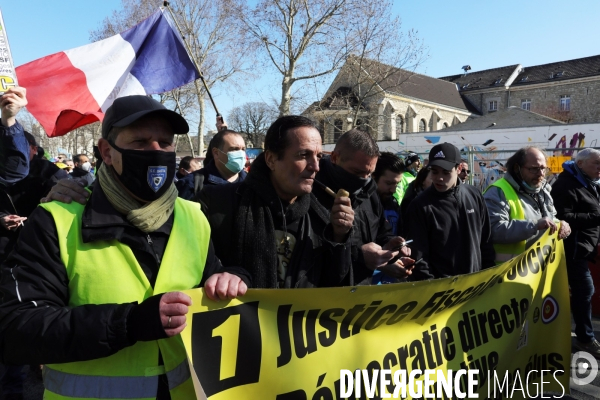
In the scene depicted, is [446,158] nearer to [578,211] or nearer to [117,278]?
[578,211]

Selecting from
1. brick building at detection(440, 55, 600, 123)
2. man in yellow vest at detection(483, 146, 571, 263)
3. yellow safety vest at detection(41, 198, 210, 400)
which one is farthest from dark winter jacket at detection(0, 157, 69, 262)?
Answer: brick building at detection(440, 55, 600, 123)

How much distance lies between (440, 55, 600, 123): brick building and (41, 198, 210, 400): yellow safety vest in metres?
72.2

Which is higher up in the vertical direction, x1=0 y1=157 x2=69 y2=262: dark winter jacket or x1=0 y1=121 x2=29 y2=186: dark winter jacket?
x1=0 y1=121 x2=29 y2=186: dark winter jacket

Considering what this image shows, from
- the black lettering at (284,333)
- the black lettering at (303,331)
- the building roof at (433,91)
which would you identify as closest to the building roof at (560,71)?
the building roof at (433,91)

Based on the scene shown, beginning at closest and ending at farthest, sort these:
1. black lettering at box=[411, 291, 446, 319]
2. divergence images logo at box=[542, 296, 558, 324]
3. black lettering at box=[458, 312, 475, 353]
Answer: black lettering at box=[411, 291, 446, 319] < black lettering at box=[458, 312, 475, 353] < divergence images logo at box=[542, 296, 558, 324]

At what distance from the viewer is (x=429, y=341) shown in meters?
2.49

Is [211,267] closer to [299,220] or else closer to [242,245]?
[242,245]

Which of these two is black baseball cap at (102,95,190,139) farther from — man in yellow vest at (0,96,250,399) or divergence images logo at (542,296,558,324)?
divergence images logo at (542,296,558,324)

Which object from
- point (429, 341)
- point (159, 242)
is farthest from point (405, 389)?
point (159, 242)

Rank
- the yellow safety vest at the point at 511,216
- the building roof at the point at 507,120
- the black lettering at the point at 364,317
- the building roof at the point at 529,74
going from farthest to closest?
the building roof at the point at 529,74, the building roof at the point at 507,120, the yellow safety vest at the point at 511,216, the black lettering at the point at 364,317

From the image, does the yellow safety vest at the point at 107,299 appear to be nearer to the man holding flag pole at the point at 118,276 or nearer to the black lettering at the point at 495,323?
the man holding flag pole at the point at 118,276

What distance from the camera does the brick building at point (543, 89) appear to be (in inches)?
2522

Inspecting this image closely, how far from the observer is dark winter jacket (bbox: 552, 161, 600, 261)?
4545 mm

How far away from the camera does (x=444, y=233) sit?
11.6 feet
